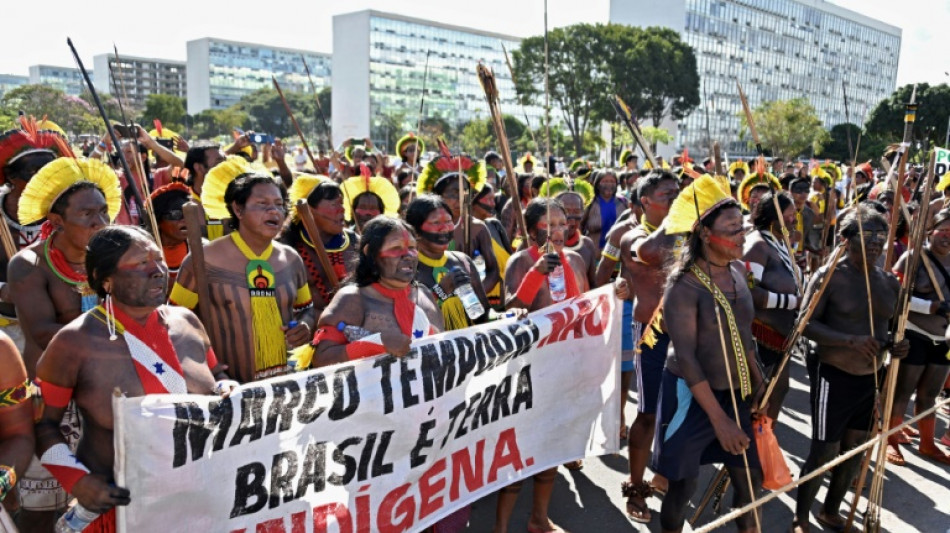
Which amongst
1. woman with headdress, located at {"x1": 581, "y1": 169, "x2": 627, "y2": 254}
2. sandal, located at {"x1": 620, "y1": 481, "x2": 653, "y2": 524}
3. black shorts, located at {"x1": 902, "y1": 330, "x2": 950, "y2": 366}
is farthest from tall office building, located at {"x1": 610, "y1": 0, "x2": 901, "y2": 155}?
sandal, located at {"x1": 620, "y1": 481, "x2": 653, "y2": 524}

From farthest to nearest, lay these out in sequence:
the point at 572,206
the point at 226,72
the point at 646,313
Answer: the point at 226,72
the point at 572,206
the point at 646,313

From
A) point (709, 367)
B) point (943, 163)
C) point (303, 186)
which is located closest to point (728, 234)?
point (709, 367)

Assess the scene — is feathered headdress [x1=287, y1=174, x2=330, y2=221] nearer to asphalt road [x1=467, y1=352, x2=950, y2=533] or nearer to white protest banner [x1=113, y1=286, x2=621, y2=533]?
white protest banner [x1=113, y1=286, x2=621, y2=533]

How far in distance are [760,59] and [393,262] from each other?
10163cm

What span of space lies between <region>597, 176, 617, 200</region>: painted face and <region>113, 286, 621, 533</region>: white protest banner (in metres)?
4.75

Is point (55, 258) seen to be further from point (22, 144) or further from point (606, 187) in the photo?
point (606, 187)

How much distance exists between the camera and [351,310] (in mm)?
3463

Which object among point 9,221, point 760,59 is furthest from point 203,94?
point 9,221

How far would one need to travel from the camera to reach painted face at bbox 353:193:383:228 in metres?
5.40

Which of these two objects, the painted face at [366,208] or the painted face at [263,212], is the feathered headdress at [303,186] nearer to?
the painted face at [366,208]

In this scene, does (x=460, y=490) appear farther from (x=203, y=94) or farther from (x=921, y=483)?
(x=203, y=94)

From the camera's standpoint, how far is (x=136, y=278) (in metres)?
2.75

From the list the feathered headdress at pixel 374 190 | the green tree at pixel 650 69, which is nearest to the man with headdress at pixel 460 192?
the feathered headdress at pixel 374 190

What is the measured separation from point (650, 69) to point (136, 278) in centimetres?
6047
